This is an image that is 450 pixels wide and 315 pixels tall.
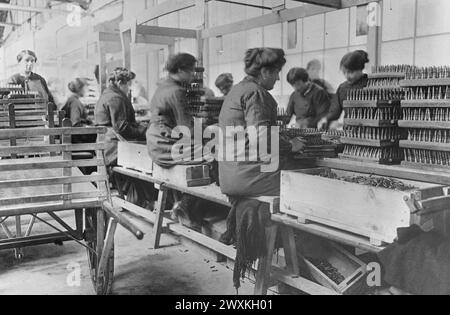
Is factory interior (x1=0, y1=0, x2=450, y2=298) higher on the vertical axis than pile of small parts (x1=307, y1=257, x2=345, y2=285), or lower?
higher

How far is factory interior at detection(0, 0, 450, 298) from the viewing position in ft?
8.12

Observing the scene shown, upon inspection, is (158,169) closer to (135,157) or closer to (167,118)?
(167,118)

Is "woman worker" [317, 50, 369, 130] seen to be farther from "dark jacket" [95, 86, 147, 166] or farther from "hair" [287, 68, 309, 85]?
"dark jacket" [95, 86, 147, 166]

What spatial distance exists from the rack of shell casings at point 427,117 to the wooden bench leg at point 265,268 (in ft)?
3.11

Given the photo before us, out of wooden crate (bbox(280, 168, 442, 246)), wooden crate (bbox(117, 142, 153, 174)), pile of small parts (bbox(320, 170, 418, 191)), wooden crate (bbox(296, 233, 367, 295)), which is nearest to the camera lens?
wooden crate (bbox(280, 168, 442, 246))

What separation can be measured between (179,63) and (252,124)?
1.48 meters

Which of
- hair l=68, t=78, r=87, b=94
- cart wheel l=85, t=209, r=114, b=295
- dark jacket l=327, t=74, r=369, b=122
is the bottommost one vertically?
cart wheel l=85, t=209, r=114, b=295

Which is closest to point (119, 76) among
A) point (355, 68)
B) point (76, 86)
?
point (76, 86)

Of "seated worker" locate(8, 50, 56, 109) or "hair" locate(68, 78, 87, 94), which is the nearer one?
"seated worker" locate(8, 50, 56, 109)

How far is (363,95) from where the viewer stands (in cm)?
304

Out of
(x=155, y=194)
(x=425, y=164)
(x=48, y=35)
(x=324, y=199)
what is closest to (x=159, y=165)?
(x=155, y=194)

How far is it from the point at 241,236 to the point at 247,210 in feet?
0.57

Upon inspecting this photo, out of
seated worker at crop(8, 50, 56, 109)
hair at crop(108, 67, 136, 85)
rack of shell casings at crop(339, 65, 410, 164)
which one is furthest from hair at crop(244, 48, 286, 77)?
seated worker at crop(8, 50, 56, 109)

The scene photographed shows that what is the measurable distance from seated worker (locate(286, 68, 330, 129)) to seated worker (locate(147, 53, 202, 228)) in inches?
62.9
